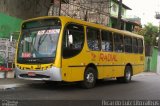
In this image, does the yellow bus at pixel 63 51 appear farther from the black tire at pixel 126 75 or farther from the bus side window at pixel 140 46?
the bus side window at pixel 140 46

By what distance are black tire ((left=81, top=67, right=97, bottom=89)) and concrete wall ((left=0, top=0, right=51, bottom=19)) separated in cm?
634

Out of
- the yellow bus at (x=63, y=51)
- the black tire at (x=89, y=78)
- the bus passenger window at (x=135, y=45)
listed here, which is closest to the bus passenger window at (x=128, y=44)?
the bus passenger window at (x=135, y=45)

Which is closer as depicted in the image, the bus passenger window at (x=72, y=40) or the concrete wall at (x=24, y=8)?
the bus passenger window at (x=72, y=40)

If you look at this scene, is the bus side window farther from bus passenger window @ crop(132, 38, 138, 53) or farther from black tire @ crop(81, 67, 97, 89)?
black tire @ crop(81, 67, 97, 89)

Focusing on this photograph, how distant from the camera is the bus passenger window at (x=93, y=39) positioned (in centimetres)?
1681

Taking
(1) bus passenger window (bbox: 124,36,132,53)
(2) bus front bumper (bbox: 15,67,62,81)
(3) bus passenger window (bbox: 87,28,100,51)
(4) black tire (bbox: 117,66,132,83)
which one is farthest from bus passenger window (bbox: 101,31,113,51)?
(2) bus front bumper (bbox: 15,67,62,81)

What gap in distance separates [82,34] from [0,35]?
5.40 metres

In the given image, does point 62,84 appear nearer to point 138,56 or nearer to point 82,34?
point 82,34

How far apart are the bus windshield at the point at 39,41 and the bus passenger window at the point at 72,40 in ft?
1.25

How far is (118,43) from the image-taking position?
1983 cm

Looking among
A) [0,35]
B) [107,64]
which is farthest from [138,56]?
[0,35]

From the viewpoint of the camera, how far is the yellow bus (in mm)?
15000

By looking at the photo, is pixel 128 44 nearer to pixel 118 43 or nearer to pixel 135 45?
pixel 135 45

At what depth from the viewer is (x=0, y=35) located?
65.3 feet
